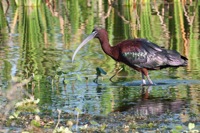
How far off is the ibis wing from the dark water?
301 mm

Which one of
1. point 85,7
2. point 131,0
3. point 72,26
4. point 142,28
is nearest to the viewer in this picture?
point 142,28

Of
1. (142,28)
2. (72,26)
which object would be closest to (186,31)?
(142,28)

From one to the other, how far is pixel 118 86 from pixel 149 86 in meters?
0.44

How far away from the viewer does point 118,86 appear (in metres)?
9.01

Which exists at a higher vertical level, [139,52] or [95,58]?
[139,52]

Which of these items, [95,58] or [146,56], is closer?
[146,56]

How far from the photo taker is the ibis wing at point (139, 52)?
371 inches

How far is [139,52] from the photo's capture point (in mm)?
9445

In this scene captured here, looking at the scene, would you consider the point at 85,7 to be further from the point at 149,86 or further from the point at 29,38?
the point at 149,86

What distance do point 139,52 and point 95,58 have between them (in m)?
1.99

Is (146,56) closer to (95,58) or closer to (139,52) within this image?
(139,52)

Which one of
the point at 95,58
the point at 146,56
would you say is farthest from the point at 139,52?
the point at 95,58

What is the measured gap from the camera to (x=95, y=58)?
11328 millimetres

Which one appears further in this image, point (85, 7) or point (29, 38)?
point (85, 7)
